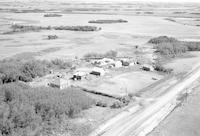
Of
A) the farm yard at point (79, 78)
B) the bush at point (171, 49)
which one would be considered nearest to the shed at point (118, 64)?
the farm yard at point (79, 78)

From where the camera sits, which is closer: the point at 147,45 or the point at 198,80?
the point at 198,80

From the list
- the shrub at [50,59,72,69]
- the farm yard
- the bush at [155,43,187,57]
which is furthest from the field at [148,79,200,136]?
the bush at [155,43,187,57]

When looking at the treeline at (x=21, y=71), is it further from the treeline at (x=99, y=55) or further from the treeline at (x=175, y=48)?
the treeline at (x=175, y=48)

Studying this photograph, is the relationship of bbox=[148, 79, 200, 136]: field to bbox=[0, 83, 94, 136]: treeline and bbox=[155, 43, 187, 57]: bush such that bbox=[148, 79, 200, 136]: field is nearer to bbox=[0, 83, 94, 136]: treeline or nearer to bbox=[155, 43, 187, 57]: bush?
bbox=[0, 83, 94, 136]: treeline

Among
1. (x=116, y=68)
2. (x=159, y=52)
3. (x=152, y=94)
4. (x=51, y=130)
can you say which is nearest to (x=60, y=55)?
(x=116, y=68)

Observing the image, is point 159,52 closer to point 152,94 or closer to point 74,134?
point 152,94

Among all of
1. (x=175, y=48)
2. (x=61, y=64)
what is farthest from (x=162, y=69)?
(x=175, y=48)
